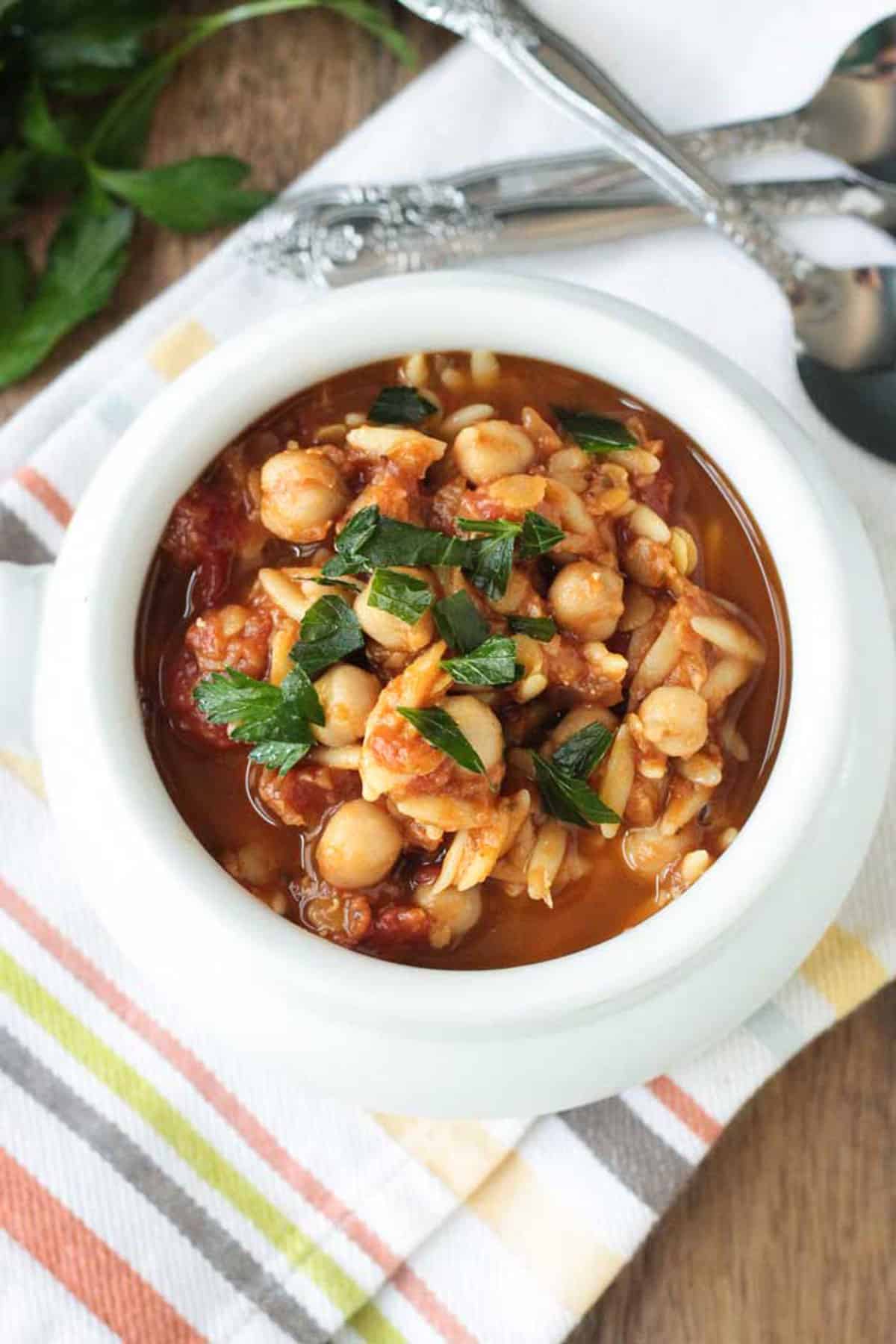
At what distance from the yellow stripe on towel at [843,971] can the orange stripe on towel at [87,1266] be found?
0.88 meters

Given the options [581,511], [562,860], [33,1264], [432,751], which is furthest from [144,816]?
[33,1264]

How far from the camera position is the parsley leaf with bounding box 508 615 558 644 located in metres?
1.35

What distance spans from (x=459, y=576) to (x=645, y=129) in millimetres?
822

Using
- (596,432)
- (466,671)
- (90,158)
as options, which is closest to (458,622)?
(466,671)

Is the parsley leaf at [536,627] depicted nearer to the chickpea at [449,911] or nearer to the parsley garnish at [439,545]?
the parsley garnish at [439,545]

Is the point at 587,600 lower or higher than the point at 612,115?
lower

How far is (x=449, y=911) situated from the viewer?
135cm

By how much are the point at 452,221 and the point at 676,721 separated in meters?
0.87

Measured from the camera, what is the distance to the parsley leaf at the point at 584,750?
4.45 ft

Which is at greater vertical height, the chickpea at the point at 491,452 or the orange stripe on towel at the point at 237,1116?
the chickpea at the point at 491,452

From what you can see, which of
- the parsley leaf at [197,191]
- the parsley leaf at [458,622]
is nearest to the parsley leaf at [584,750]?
the parsley leaf at [458,622]

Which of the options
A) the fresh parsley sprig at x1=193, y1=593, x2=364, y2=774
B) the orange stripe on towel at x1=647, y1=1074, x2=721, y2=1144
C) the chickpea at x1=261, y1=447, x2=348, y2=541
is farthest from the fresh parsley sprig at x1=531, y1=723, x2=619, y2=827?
the orange stripe on towel at x1=647, y1=1074, x2=721, y2=1144

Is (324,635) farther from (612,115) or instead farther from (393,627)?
(612,115)

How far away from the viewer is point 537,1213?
5.81 ft
